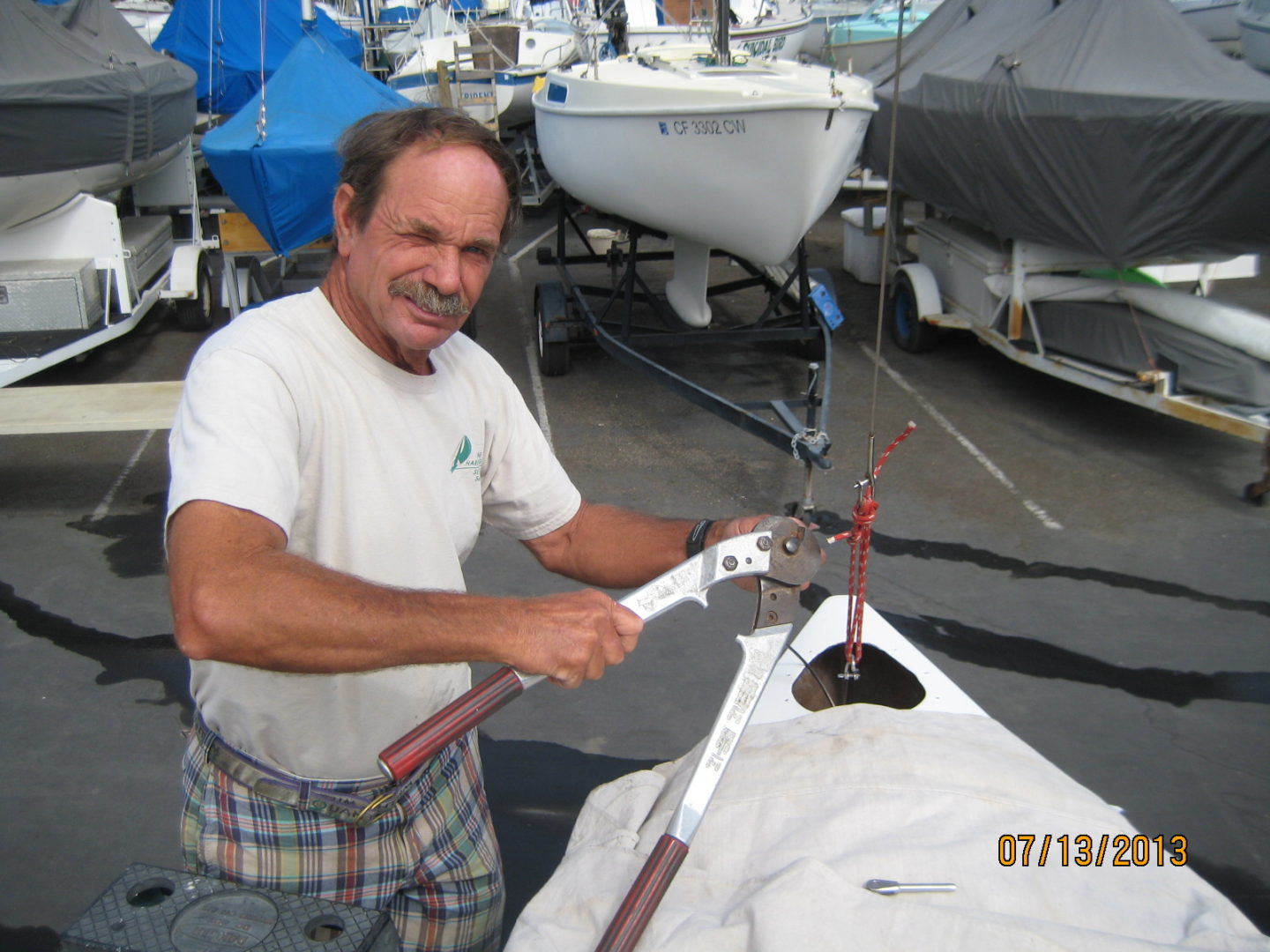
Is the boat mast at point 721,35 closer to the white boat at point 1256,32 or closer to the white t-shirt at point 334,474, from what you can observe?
the white t-shirt at point 334,474

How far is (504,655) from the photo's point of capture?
1.43 meters

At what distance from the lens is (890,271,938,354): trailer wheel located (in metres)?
8.34

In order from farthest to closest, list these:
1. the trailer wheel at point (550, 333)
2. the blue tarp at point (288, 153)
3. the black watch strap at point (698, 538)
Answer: the trailer wheel at point (550, 333) → the blue tarp at point (288, 153) → the black watch strap at point (698, 538)

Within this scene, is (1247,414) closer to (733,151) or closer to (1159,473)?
(1159,473)

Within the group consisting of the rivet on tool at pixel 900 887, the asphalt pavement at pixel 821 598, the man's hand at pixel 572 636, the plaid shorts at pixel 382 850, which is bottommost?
the asphalt pavement at pixel 821 598

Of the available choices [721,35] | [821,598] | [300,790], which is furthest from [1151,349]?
[300,790]

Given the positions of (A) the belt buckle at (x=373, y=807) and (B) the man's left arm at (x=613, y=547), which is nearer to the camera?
(A) the belt buckle at (x=373, y=807)

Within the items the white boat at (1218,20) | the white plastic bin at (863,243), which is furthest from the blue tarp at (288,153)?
the white boat at (1218,20)

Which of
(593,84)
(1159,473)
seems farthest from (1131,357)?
(593,84)

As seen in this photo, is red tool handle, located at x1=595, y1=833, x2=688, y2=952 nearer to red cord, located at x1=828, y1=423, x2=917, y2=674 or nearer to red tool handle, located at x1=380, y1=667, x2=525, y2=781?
red tool handle, located at x1=380, y1=667, x2=525, y2=781

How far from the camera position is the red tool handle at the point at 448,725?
126cm

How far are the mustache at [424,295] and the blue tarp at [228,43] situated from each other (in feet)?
46.7

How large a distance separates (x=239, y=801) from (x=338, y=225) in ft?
3.44

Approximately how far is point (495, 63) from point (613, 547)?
14352 millimetres
